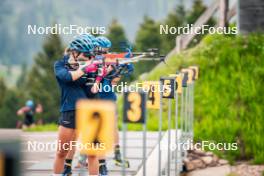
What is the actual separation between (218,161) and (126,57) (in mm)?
3019

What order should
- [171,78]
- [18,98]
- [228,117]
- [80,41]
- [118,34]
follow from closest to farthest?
1. [80,41]
2. [171,78]
3. [228,117]
4. [118,34]
5. [18,98]

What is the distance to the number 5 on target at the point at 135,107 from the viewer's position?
11.7 ft

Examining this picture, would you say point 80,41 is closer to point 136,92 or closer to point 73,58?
point 73,58

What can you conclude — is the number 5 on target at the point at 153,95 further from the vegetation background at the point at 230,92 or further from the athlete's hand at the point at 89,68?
the vegetation background at the point at 230,92

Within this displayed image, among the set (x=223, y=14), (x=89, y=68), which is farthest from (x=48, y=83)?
(x=89, y=68)

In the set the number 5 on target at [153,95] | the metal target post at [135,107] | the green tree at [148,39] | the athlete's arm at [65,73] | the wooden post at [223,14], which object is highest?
the green tree at [148,39]

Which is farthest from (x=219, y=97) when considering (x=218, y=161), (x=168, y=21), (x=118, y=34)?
(x=118, y=34)

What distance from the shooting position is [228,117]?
9.52 m

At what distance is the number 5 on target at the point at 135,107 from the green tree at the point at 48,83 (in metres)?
43.4

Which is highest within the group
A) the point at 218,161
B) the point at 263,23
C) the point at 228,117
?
the point at 263,23

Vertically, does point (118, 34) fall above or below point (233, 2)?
above

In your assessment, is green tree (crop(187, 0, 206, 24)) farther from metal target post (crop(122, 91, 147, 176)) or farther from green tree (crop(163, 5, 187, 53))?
metal target post (crop(122, 91, 147, 176))

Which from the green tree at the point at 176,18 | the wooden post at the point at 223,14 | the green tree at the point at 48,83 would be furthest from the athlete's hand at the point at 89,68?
the green tree at the point at 48,83

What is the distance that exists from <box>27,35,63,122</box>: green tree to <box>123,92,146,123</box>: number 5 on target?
4344 centimetres
